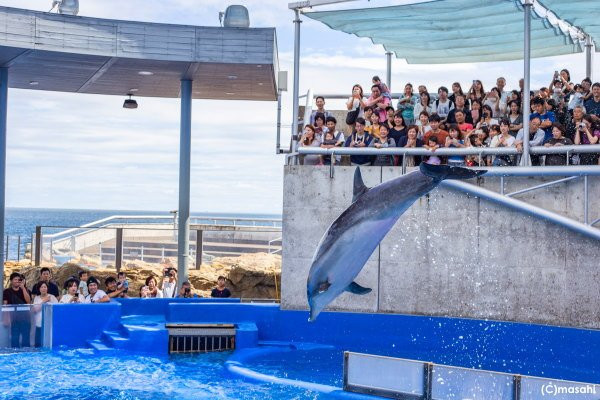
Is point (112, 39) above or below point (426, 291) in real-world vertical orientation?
above

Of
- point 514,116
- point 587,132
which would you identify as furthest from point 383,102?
point 587,132

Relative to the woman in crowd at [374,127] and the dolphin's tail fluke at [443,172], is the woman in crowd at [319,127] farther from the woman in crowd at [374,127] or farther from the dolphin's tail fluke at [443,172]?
the dolphin's tail fluke at [443,172]

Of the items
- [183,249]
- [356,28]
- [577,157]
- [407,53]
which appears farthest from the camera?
[407,53]

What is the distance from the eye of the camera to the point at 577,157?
12734 mm

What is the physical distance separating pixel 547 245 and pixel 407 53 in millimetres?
5829

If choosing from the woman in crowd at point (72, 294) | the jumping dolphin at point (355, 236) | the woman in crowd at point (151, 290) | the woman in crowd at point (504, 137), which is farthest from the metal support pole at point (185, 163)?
the jumping dolphin at point (355, 236)

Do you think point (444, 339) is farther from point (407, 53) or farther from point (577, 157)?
point (407, 53)

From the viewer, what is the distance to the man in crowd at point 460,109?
1360 centimetres

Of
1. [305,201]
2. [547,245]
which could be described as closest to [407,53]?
[305,201]

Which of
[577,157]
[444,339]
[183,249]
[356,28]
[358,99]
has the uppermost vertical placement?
[356,28]

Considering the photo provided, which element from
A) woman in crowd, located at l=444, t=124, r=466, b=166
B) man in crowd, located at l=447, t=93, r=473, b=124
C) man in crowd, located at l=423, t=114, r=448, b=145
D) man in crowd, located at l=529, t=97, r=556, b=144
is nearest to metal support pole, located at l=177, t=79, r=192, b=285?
man in crowd, located at l=423, t=114, r=448, b=145

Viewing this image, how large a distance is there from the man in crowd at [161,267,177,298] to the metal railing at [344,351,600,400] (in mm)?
6433

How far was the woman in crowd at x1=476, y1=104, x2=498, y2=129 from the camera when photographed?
13.2m

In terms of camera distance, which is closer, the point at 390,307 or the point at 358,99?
the point at 390,307
